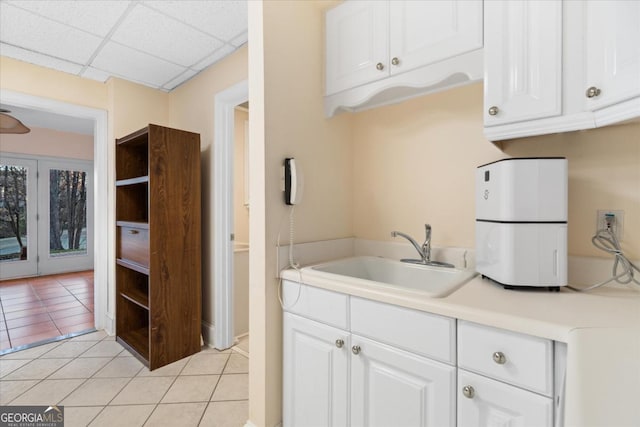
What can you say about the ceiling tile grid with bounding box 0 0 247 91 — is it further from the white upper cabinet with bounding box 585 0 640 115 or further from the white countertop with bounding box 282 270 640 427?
the white countertop with bounding box 282 270 640 427

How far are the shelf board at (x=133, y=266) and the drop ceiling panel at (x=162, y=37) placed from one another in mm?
1614

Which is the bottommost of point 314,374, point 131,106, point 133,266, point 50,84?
point 314,374

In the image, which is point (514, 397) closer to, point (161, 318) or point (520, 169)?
point (520, 169)

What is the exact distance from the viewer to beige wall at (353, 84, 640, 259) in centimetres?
114

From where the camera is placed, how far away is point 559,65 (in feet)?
3.29

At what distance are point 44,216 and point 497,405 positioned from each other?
6.54m

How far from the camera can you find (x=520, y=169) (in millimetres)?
1068

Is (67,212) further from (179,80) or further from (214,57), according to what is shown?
(214,57)

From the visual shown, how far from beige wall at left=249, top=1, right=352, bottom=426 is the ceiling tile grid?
0.46 m

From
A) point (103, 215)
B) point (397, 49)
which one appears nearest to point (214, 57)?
point (397, 49)

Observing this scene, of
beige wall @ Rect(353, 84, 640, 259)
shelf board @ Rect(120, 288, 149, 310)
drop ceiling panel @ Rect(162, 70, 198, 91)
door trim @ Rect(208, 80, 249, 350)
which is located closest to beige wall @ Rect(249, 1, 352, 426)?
beige wall @ Rect(353, 84, 640, 259)

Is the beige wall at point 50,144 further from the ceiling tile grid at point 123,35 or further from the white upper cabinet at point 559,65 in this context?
the white upper cabinet at point 559,65

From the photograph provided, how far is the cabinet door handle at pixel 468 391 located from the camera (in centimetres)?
90

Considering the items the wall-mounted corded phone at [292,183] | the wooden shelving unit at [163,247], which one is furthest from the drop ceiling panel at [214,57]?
the wall-mounted corded phone at [292,183]
